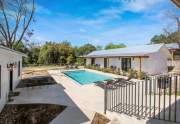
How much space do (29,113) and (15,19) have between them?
1905 centimetres

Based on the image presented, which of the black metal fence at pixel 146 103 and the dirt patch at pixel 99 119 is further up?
the black metal fence at pixel 146 103

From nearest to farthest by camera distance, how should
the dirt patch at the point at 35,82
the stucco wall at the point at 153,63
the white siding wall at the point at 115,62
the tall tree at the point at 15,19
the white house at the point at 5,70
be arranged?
the white house at the point at 5,70 < the dirt patch at the point at 35,82 < the stucco wall at the point at 153,63 < the tall tree at the point at 15,19 < the white siding wall at the point at 115,62

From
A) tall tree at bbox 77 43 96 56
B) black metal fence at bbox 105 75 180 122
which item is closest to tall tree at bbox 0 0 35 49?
black metal fence at bbox 105 75 180 122

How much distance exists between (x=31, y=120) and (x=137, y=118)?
4.17 metres

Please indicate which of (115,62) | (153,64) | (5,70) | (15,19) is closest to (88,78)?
(115,62)

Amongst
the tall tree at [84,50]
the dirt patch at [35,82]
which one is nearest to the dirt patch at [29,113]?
the dirt patch at [35,82]

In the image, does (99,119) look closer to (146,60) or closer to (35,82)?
(35,82)

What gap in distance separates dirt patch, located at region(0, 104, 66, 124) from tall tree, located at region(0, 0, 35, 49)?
16.2 meters

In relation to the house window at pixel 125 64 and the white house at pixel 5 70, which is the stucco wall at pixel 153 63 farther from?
the white house at pixel 5 70

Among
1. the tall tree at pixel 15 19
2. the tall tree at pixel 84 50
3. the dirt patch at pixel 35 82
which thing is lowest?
the dirt patch at pixel 35 82

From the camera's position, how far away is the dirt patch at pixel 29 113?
6.87 metres

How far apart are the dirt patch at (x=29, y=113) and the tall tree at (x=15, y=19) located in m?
16.2

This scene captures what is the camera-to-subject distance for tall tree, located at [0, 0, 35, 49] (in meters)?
22.5

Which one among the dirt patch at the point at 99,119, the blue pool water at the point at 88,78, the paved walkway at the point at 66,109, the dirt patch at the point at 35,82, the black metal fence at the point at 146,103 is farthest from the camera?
the blue pool water at the point at 88,78
